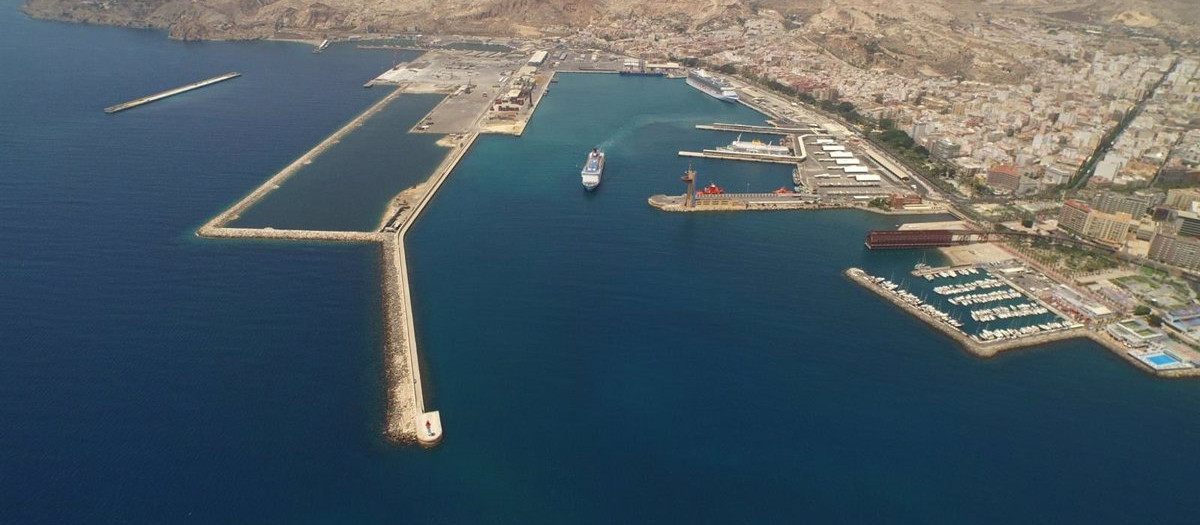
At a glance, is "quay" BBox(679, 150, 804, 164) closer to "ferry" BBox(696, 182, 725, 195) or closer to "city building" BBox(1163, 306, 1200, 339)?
"ferry" BBox(696, 182, 725, 195)

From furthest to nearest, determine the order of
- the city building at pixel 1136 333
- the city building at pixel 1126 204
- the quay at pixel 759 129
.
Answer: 1. the quay at pixel 759 129
2. the city building at pixel 1126 204
3. the city building at pixel 1136 333

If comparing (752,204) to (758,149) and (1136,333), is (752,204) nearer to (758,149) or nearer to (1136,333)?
(758,149)

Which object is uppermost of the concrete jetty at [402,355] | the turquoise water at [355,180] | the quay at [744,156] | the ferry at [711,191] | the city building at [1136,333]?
the quay at [744,156]

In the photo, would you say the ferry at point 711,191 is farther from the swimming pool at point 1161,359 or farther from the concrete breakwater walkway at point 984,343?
the swimming pool at point 1161,359

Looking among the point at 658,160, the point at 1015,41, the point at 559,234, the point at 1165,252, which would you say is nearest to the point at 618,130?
the point at 658,160

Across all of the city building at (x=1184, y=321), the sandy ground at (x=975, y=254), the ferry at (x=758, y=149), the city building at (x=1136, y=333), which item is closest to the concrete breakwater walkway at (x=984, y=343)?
the city building at (x=1136, y=333)
